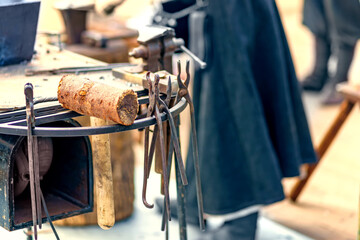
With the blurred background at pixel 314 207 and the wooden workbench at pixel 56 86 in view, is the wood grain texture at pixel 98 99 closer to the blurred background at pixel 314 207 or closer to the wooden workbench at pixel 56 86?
the wooden workbench at pixel 56 86

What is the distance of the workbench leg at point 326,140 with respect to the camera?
2.78 metres

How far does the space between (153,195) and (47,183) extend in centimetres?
125

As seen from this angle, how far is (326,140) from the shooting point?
2.92 metres

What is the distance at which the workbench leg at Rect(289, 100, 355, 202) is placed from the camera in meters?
2.78

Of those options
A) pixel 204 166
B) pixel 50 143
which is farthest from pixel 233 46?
pixel 50 143

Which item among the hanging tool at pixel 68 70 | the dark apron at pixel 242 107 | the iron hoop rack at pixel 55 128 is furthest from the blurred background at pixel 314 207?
the iron hoop rack at pixel 55 128

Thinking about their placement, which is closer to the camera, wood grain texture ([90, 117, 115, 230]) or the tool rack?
the tool rack

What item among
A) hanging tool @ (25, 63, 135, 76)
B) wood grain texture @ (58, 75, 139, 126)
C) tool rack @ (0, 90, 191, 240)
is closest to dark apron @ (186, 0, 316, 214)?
hanging tool @ (25, 63, 135, 76)

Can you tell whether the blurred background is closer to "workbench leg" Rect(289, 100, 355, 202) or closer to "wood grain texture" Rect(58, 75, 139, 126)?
"workbench leg" Rect(289, 100, 355, 202)

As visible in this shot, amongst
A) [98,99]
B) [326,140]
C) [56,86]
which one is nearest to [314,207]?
[326,140]

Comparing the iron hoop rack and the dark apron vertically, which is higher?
the iron hoop rack

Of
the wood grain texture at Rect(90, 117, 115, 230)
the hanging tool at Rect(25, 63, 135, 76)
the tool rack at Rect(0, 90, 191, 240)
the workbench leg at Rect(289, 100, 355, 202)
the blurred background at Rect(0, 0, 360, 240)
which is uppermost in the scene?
the hanging tool at Rect(25, 63, 135, 76)

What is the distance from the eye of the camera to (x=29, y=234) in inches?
75.9

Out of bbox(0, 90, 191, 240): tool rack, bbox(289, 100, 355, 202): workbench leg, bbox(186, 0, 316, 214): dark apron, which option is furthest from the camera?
bbox(289, 100, 355, 202): workbench leg
